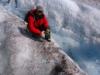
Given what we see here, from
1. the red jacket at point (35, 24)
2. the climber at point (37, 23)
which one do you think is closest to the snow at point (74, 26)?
the climber at point (37, 23)

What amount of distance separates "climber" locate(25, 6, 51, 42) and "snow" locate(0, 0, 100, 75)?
1351 mm

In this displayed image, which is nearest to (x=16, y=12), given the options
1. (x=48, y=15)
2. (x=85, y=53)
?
(x=48, y=15)

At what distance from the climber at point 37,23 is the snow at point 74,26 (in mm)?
1351

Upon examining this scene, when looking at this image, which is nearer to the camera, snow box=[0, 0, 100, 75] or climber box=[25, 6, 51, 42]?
climber box=[25, 6, 51, 42]

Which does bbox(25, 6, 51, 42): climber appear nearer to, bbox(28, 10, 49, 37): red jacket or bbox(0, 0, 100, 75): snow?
bbox(28, 10, 49, 37): red jacket

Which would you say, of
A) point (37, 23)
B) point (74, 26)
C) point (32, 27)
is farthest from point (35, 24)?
point (74, 26)

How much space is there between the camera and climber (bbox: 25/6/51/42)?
14109mm

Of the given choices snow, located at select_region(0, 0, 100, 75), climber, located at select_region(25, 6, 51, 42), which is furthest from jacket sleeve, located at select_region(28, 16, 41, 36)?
snow, located at select_region(0, 0, 100, 75)

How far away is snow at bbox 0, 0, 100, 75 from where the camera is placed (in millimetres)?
14828

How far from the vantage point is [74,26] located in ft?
53.8

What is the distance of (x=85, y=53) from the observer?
1496 cm

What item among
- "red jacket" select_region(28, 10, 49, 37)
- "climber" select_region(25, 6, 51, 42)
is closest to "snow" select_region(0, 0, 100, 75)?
"climber" select_region(25, 6, 51, 42)

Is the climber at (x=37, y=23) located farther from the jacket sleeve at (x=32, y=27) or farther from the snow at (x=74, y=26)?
the snow at (x=74, y=26)

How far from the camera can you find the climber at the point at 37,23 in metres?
14.1
